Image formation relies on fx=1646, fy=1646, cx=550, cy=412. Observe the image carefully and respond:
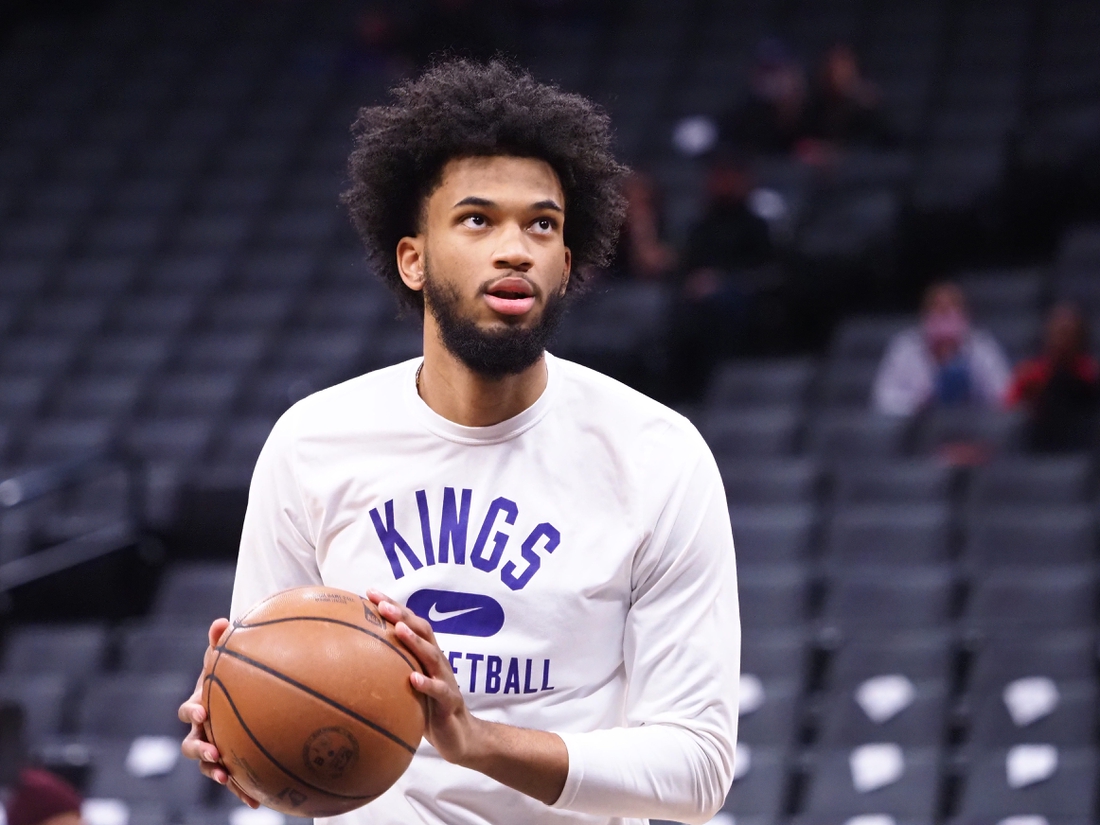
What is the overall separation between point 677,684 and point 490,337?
0.59m

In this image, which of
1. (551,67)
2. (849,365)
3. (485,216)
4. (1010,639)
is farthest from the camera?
(551,67)

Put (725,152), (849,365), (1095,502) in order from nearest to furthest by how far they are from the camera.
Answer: (1095,502) < (849,365) < (725,152)

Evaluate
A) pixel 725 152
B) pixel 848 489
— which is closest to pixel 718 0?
pixel 725 152

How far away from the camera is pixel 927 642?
625cm

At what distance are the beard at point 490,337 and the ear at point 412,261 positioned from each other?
11cm

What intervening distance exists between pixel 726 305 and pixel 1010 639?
260 centimetres

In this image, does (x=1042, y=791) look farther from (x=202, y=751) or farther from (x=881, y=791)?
(x=202, y=751)

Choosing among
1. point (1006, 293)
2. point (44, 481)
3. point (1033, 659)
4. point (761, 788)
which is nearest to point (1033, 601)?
point (1033, 659)

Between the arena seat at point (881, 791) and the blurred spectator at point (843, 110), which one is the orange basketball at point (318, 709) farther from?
the blurred spectator at point (843, 110)

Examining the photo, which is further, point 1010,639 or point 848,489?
point 848,489

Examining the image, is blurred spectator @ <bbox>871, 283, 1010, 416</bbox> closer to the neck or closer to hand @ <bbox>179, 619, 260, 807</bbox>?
the neck

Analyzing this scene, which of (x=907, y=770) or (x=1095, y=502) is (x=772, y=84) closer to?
(x=1095, y=502)

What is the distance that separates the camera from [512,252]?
245 centimetres

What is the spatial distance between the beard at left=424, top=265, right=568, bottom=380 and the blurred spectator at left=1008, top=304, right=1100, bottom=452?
4993mm
